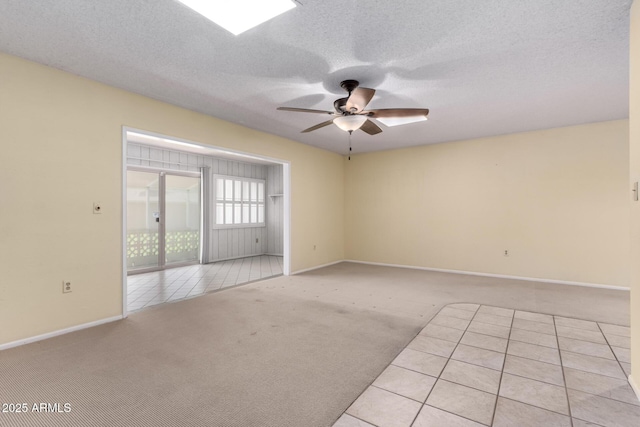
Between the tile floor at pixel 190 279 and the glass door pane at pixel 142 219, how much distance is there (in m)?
0.38

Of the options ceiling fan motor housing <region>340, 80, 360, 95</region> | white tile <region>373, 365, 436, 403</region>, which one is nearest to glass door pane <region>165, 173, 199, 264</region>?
ceiling fan motor housing <region>340, 80, 360, 95</region>

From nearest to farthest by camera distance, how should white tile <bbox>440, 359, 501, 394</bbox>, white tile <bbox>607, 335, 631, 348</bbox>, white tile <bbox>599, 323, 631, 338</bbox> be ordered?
white tile <bbox>440, 359, 501, 394</bbox>, white tile <bbox>607, 335, 631, 348</bbox>, white tile <bbox>599, 323, 631, 338</bbox>

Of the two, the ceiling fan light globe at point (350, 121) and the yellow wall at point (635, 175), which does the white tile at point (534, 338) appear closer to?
the yellow wall at point (635, 175)

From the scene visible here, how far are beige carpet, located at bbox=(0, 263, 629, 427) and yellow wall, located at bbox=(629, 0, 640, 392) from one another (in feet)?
4.98

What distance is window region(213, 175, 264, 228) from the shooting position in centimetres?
725

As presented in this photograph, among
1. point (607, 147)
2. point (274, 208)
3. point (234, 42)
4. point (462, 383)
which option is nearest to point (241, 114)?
point (234, 42)

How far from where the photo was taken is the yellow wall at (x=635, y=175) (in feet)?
5.99

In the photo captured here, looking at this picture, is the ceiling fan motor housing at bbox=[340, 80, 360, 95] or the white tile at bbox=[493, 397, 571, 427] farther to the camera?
the ceiling fan motor housing at bbox=[340, 80, 360, 95]

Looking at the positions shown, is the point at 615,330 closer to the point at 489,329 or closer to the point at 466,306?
the point at 489,329

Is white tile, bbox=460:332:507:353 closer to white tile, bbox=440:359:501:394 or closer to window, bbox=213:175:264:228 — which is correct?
white tile, bbox=440:359:501:394

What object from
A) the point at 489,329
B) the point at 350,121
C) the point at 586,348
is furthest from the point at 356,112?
the point at 586,348

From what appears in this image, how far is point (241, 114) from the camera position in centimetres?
412

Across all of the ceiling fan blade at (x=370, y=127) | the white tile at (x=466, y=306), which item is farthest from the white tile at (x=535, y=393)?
the ceiling fan blade at (x=370, y=127)

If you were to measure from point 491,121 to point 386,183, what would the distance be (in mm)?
2441
